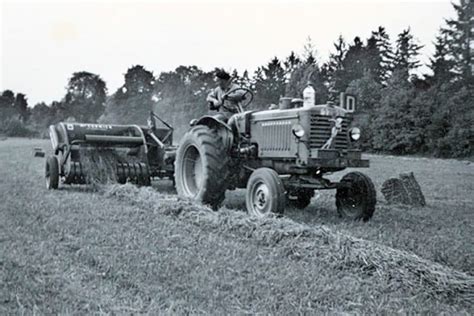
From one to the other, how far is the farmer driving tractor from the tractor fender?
0.45 feet

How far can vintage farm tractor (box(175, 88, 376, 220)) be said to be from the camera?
21.5ft

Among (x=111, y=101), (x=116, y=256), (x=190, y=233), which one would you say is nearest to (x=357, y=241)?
(x=190, y=233)

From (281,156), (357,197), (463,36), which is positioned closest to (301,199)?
(357,197)

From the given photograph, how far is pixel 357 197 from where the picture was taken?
7203mm

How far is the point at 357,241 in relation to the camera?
16.1ft

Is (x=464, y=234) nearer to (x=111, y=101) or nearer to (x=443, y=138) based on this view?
(x=443, y=138)

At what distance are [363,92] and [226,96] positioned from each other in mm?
27173

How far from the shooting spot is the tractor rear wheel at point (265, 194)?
20.7 feet

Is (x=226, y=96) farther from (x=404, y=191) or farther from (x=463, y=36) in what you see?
(x=463, y=36)

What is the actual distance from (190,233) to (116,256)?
1.19 m

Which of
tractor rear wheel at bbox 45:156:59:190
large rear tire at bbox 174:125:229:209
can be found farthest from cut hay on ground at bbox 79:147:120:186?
large rear tire at bbox 174:125:229:209

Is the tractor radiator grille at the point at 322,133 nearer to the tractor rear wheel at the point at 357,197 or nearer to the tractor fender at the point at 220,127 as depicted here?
the tractor rear wheel at the point at 357,197

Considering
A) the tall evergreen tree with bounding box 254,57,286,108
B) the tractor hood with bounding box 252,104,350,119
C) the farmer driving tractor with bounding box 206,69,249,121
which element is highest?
the tall evergreen tree with bounding box 254,57,286,108

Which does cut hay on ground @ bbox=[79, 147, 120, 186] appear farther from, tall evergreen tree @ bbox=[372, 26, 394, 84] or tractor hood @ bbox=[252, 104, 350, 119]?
tall evergreen tree @ bbox=[372, 26, 394, 84]
